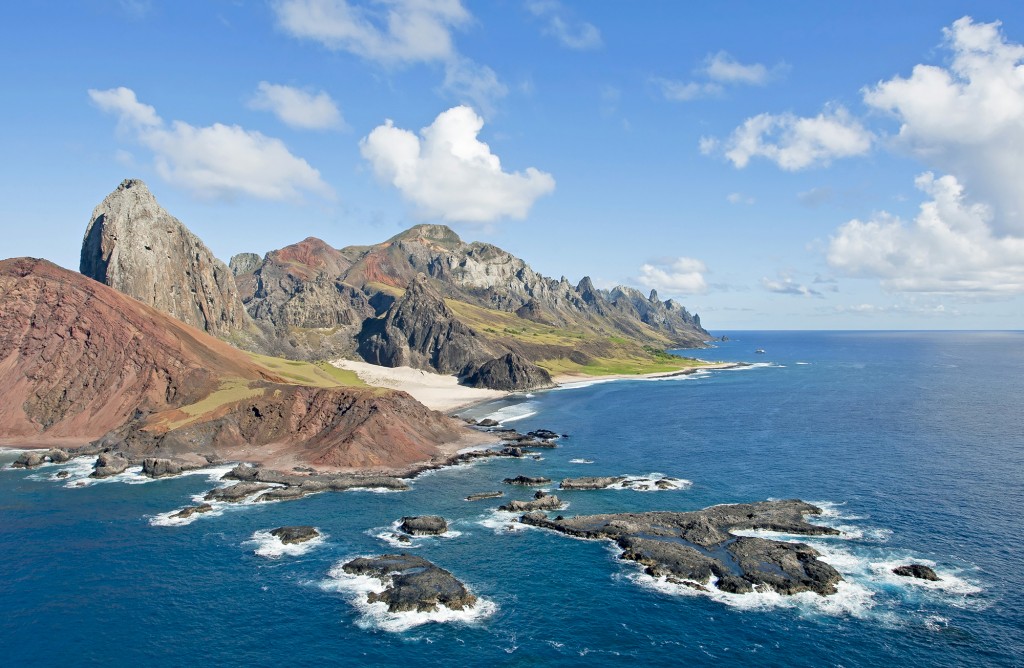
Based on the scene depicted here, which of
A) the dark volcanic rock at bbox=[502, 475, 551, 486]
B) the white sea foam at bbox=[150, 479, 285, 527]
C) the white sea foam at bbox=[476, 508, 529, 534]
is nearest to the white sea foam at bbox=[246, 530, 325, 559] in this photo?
the white sea foam at bbox=[150, 479, 285, 527]

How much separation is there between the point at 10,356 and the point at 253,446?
75072 millimetres

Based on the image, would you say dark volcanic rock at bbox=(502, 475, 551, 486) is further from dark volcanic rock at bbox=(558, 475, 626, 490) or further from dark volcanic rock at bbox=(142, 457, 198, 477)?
dark volcanic rock at bbox=(142, 457, 198, 477)

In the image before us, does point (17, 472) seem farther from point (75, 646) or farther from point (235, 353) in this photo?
point (75, 646)

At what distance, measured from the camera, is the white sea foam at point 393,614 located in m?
60.4

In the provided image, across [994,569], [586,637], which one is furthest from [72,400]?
[994,569]

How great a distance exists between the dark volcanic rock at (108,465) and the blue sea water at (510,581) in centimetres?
435

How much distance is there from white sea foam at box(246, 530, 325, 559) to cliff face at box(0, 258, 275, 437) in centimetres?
7259

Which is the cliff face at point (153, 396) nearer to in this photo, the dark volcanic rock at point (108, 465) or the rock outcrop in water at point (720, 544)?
the dark volcanic rock at point (108, 465)

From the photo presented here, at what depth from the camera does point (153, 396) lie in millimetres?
142625

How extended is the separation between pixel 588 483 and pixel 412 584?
158 feet

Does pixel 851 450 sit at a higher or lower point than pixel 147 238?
lower

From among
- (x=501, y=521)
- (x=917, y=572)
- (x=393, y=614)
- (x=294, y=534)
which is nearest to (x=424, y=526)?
(x=501, y=521)

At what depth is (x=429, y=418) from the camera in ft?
483

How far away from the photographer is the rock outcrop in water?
224 feet
